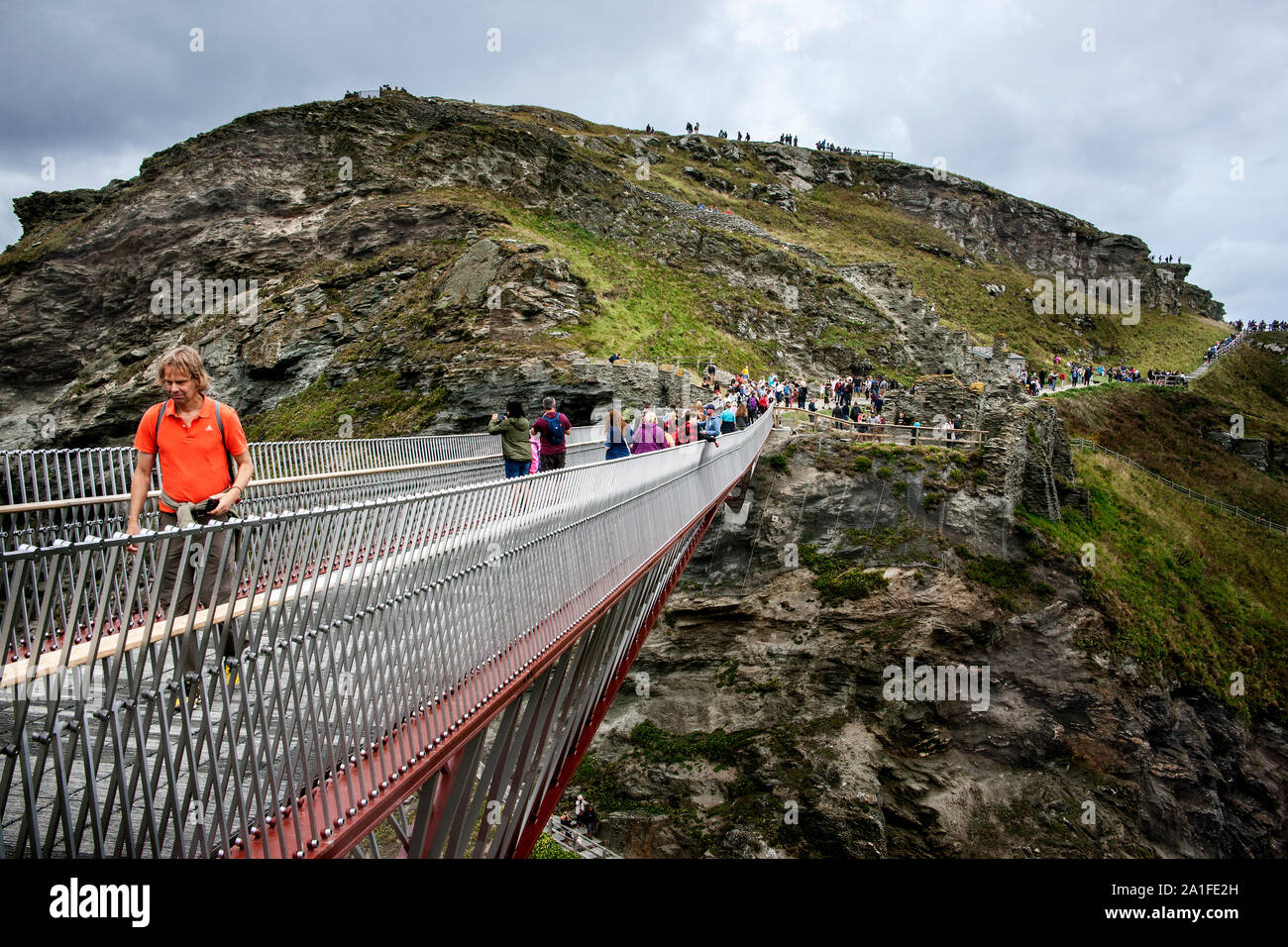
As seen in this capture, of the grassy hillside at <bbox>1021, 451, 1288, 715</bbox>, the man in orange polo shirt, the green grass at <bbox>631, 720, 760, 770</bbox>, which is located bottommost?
the green grass at <bbox>631, 720, 760, 770</bbox>

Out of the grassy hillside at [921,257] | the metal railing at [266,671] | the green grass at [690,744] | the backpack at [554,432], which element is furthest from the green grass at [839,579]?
the grassy hillside at [921,257]

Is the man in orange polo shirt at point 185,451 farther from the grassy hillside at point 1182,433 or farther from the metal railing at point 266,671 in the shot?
the grassy hillside at point 1182,433

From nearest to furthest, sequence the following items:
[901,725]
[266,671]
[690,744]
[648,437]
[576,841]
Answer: [266,671] → [648,437] → [576,841] → [901,725] → [690,744]

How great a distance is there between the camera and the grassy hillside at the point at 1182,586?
67.8 ft

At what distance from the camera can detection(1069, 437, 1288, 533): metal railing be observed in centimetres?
3272

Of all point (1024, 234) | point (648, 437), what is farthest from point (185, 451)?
point (1024, 234)

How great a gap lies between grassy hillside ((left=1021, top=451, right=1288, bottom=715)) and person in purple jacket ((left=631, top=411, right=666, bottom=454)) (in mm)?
15971

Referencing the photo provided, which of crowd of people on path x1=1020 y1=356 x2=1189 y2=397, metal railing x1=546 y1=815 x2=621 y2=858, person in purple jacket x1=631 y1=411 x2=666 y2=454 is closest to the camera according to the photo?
person in purple jacket x1=631 y1=411 x2=666 y2=454

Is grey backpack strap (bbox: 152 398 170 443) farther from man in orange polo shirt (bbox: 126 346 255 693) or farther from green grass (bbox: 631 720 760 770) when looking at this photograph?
green grass (bbox: 631 720 760 770)

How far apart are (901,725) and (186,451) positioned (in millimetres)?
18900

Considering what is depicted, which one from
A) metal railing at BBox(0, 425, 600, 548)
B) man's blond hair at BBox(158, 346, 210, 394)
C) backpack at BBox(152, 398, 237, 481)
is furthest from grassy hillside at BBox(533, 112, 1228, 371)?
backpack at BBox(152, 398, 237, 481)

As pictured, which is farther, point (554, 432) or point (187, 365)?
point (554, 432)

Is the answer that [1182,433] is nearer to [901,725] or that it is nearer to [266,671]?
[901,725]

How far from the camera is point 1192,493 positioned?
3403cm
